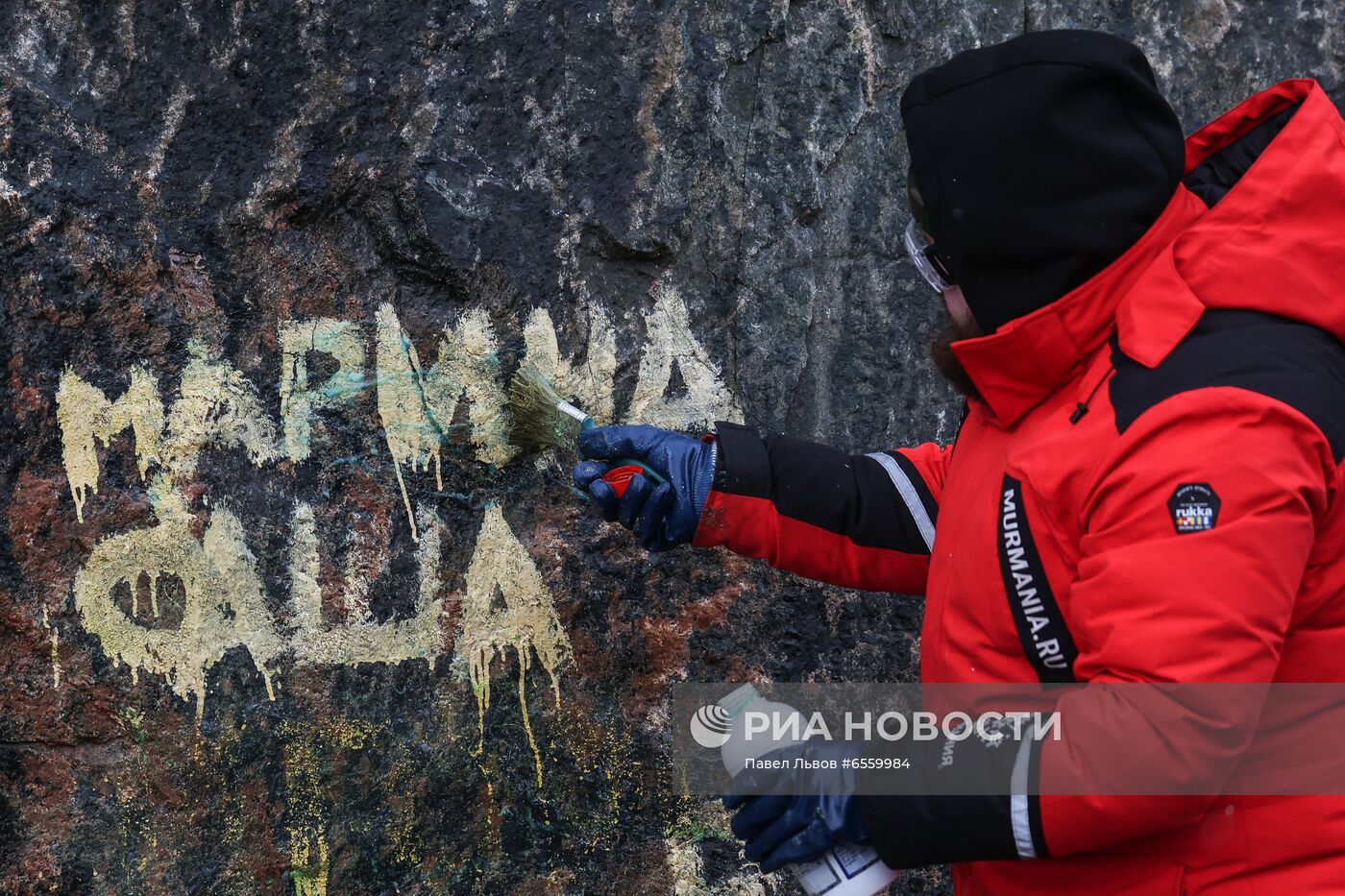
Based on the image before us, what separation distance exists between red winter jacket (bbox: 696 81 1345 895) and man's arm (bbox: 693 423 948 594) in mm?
321

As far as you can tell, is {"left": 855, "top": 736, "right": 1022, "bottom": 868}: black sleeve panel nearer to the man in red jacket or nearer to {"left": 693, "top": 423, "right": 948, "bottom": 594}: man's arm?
the man in red jacket

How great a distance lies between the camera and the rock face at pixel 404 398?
2234 mm

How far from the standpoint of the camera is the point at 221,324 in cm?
230

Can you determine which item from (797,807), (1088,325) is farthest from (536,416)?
(1088,325)

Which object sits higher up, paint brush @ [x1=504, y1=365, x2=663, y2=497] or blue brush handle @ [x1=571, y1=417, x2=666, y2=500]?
paint brush @ [x1=504, y1=365, x2=663, y2=497]

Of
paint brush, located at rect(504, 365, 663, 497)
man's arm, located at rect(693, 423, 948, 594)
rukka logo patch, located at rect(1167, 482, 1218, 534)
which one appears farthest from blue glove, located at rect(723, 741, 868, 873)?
paint brush, located at rect(504, 365, 663, 497)

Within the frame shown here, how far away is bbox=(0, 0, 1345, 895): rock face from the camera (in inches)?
88.0

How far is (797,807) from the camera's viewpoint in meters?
1.65

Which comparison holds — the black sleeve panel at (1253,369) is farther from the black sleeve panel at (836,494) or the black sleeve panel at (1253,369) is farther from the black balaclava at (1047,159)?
the black sleeve panel at (836,494)

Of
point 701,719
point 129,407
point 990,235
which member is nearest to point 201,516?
point 129,407

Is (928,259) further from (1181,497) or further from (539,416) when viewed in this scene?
(539,416)

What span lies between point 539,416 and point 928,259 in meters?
0.91

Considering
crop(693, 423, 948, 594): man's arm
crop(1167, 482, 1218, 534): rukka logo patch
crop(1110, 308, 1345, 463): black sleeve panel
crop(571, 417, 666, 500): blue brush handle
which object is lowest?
crop(693, 423, 948, 594): man's arm

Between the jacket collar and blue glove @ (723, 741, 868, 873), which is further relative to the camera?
blue glove @ (723, 741, 868, 873)
